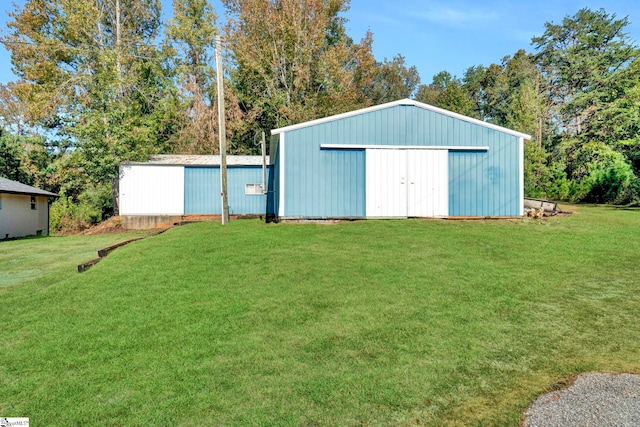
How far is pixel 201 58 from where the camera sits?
30000 mm

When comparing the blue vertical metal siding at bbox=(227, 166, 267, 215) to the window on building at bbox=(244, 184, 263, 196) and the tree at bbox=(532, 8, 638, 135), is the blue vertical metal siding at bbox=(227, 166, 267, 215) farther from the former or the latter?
the tree at bbox=(532, 8, 638, 135)

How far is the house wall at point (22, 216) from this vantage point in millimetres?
17406

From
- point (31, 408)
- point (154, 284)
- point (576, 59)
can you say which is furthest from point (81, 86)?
point (576, 59)

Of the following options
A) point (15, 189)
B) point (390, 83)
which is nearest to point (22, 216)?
point (15, 189)

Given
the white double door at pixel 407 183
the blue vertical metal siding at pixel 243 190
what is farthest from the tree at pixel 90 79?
the white double door at pixel 407 183

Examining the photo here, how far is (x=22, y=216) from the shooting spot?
18719 mm

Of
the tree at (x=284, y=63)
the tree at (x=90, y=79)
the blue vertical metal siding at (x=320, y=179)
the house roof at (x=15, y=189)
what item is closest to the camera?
the blue vertical metal siding at (x=320, y=179)

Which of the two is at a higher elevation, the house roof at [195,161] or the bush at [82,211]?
the house roof at [195,161]

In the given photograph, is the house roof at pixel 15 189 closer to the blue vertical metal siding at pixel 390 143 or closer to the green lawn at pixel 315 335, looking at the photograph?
the green lawn at pixel 315 335

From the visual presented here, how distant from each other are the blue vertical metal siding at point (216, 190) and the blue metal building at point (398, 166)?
552 cm

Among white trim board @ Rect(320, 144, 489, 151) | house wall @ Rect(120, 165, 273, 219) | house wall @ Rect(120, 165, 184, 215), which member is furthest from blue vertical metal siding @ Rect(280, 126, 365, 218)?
house wall @ Rect(120, 165, 184, 215)

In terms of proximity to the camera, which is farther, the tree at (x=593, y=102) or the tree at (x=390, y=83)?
the tree at (x=390, y=83)

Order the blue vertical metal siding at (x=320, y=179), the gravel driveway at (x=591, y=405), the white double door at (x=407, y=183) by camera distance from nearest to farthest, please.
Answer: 1. the gravel driveway at (x=591, y=405)
2. the blue vertical metal siding at (x=320, y=179)
3. the white double door at (x=407, y=183)

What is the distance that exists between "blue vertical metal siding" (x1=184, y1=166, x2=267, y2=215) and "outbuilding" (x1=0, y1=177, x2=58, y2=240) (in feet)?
26.8
